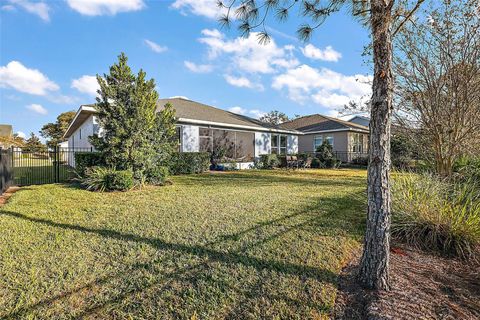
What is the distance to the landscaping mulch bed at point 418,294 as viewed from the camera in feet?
7.95

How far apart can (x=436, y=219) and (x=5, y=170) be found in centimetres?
1166

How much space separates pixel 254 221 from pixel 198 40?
8.34m

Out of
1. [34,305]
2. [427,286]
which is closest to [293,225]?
[427,286]

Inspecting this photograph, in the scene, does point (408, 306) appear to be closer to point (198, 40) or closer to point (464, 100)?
point (464, 100)

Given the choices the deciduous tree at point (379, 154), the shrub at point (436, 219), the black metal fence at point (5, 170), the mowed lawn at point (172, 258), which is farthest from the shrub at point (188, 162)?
the deciduous tree at point (379, 154)

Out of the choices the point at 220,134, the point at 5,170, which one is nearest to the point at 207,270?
the point at 5,170

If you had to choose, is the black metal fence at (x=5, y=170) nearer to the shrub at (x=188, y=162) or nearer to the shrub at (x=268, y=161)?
the shrub at (x=188, y=162)

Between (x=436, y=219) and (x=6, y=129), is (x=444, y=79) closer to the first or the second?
(x=436, y=219)

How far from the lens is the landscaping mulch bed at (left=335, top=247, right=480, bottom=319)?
2.42m

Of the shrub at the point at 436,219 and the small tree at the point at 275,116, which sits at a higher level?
the small tree at the point at 275,116

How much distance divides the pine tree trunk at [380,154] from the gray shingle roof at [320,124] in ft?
67.6

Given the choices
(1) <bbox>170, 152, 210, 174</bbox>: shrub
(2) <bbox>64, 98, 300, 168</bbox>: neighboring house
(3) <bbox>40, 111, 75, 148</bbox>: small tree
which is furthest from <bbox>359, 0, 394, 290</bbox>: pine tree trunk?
(3) <bbox>40, 111, 75, 148</bbox>: small tree

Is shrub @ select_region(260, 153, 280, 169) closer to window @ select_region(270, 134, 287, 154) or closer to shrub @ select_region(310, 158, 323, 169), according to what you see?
window @ select_region(270, 134, 287, 154)

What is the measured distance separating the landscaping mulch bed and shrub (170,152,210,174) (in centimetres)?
1016
